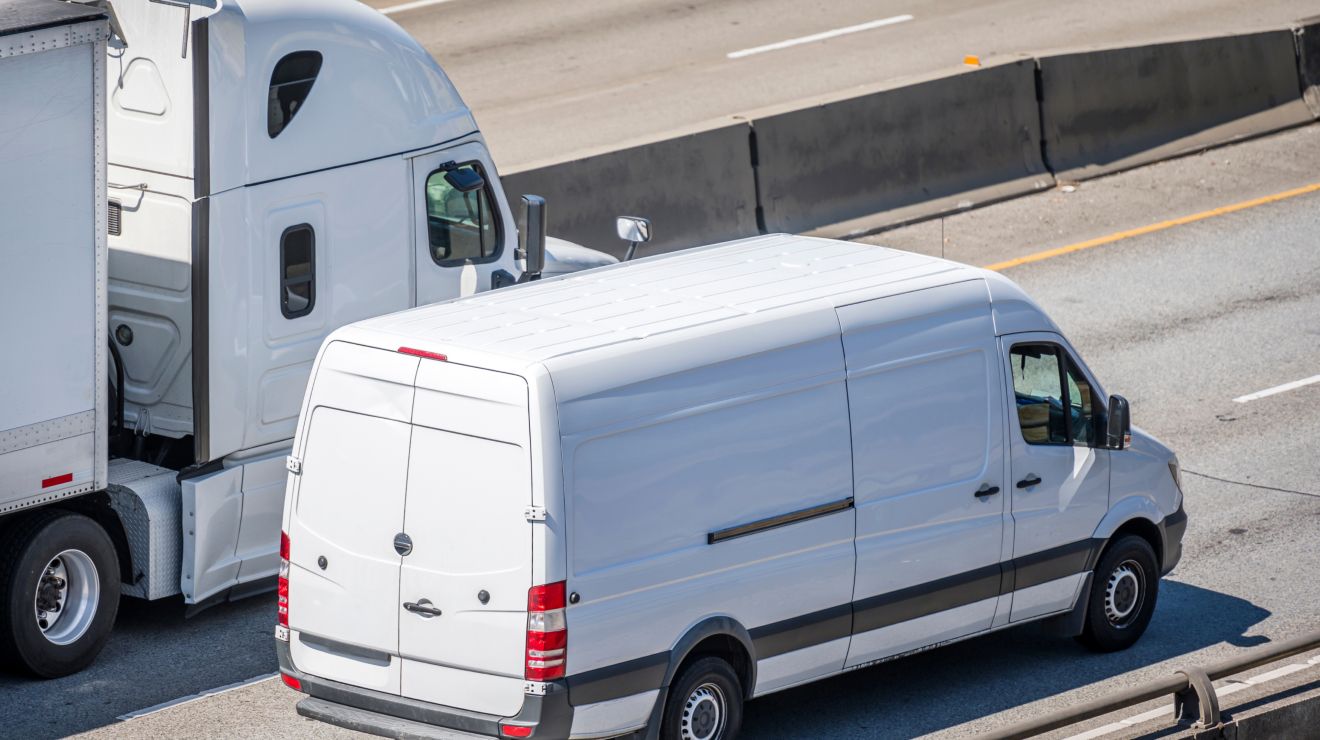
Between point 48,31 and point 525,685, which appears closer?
point 525,685

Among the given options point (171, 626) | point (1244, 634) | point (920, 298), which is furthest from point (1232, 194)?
point (171, 626)

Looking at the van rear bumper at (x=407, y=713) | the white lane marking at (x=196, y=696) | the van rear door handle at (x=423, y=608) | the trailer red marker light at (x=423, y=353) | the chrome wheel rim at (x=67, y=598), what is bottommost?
the white lane marking at (x=196, y=696)

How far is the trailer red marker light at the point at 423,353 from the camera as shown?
8328 mm

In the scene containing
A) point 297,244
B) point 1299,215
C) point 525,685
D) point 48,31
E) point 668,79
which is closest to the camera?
point 525,685

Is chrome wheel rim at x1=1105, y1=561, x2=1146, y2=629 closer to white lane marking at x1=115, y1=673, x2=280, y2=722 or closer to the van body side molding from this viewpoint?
the van body side molding

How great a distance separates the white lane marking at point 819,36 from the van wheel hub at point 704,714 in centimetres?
1575

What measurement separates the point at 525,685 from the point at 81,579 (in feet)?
10.4

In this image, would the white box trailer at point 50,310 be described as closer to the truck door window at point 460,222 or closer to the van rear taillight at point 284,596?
the van rear taillight at point 284,596

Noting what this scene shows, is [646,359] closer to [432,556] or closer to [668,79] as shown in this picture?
[432,556]

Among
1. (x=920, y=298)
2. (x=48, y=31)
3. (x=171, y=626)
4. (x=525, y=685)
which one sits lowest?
(x=171, y=626)

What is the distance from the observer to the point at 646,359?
8375 mm

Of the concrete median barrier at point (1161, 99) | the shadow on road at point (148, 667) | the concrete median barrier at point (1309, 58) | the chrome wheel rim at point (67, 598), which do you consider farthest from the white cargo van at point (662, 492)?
the concrete median barrier at point (1309, 58)

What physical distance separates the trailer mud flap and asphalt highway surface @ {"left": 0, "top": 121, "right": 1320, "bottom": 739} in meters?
0.36

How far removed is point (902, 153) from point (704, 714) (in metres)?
11.1
